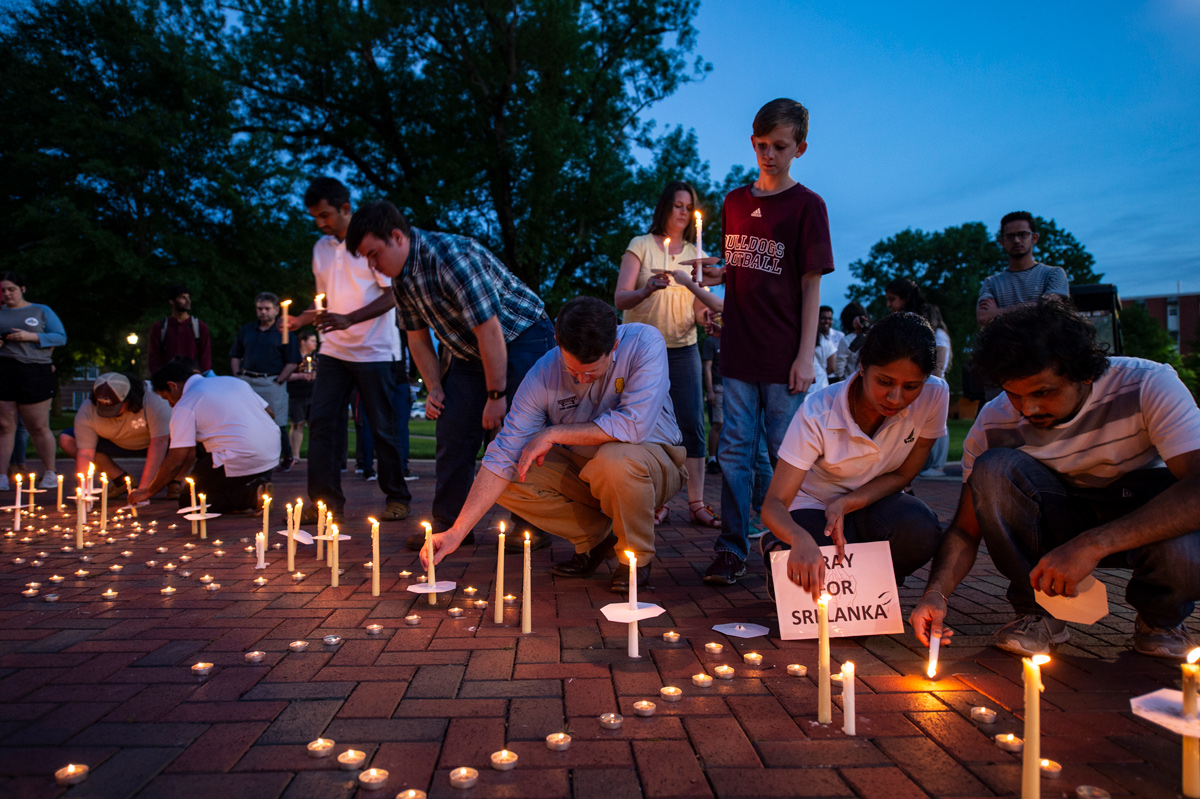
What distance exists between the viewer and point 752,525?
15.3 ft

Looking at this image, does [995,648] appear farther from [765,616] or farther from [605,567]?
[605,567]

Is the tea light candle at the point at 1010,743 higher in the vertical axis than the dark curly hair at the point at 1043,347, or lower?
lower

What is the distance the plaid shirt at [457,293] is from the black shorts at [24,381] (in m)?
4.24

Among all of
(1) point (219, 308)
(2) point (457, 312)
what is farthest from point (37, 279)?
(2) point (457, 312)

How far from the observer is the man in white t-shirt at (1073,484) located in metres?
2.29

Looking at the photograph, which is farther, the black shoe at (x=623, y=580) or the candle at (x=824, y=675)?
the black shoe at (x=623, y=580)

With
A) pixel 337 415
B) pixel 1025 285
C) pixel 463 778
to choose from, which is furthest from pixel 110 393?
pixel 1025 285

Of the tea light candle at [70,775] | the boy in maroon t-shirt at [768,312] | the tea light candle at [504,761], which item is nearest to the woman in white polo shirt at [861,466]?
the boy in maroon t-shirt at [768,312]

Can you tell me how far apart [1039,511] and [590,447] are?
1.84 metres

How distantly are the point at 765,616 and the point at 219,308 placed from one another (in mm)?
15811

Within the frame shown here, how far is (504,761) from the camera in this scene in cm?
171

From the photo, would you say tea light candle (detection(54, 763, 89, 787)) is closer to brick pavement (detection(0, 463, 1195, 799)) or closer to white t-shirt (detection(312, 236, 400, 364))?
brick pavement (detection(0, 463, 1195, 799))

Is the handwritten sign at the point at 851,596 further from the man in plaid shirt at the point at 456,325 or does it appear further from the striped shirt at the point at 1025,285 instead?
the striped shirt at the point at 1025,285

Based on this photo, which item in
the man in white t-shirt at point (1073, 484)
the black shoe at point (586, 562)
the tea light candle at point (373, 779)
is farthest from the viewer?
the black shoe at point (586, 562)
